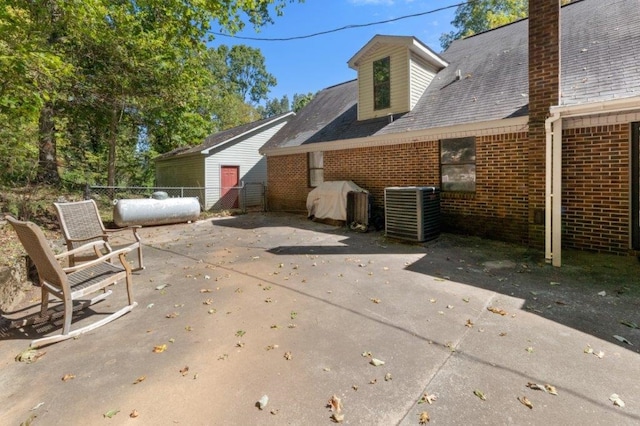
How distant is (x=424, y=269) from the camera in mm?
5191

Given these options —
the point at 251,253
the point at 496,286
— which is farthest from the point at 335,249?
the point at 496,286

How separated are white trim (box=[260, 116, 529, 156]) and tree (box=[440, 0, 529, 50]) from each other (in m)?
18.9

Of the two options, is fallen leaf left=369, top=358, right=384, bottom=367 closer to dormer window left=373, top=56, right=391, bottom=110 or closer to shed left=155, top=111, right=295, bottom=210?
dormer window left=373, top=56, right=391, bottom=110

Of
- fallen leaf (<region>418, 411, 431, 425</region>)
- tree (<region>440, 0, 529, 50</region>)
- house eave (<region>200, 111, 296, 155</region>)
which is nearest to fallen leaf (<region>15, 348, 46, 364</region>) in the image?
A: fallen leaf (<region>418, 411, 431, 425</region>)

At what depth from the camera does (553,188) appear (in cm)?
539

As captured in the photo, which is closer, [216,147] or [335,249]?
[335,249]

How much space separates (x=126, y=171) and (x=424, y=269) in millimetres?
23358

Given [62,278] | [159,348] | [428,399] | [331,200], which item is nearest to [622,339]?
[428,399]

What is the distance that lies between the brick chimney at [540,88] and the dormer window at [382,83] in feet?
14.1

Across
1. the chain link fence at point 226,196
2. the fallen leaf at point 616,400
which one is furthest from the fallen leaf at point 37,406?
the chain link fence at point 226,196

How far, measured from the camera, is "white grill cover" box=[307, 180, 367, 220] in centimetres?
946

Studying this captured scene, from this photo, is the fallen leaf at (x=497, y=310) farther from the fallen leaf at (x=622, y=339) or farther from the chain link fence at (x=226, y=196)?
the chain link fence at (x=226, y=196)

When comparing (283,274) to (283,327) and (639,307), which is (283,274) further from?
(639,307)

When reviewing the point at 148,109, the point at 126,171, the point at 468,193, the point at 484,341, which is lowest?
the point at 484,341
